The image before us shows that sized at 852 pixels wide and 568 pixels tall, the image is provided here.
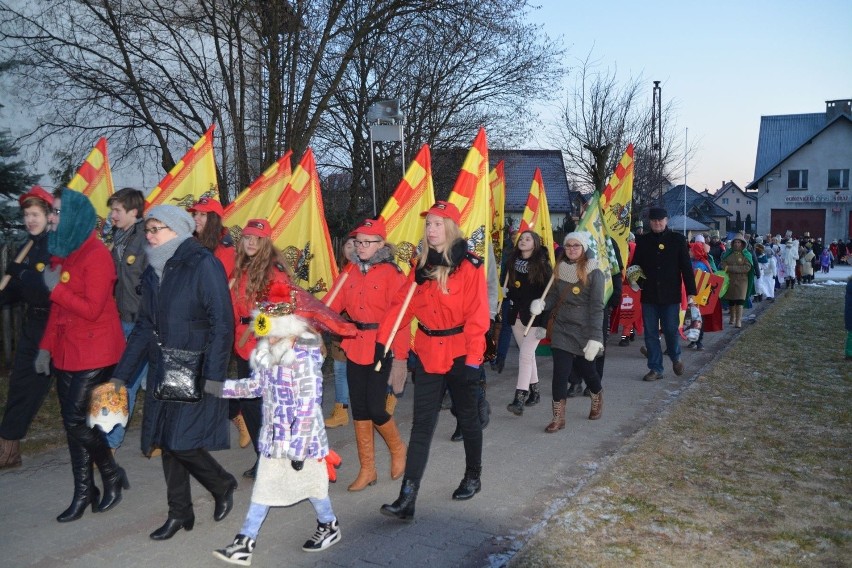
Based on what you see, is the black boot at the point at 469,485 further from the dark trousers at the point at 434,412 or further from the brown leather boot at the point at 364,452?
the brown leather boot at the point at 364,452

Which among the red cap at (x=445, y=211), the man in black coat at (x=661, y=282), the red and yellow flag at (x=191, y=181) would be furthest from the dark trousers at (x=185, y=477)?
the man in black coat at (x=661, y=282)

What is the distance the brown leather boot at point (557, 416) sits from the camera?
7.38 m

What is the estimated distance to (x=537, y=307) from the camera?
7.70 m

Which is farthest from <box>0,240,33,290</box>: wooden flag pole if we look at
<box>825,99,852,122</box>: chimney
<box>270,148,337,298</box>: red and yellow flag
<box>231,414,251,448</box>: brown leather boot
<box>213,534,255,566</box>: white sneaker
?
<box>825,99,852,122</box>: chimney

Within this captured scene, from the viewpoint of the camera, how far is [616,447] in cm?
682

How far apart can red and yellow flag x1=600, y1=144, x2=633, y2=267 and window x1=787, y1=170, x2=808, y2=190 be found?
2191 inches

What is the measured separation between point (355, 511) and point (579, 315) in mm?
2989

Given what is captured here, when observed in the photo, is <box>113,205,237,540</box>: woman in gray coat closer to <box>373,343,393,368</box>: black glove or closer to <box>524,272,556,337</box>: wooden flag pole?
<box>373,343,393,368</box>: black glove

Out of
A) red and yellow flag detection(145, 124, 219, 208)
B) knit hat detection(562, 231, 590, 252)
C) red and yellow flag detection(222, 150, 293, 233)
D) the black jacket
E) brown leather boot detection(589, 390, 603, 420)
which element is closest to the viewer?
knit hat detection(562, 231, 590, 252)

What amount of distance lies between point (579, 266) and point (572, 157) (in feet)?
92.3

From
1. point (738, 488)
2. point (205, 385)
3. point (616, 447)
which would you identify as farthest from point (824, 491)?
point (205, 385)

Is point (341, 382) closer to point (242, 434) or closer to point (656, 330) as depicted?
point (242, 434)

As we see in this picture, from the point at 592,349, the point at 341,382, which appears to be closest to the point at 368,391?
the point at 341,382

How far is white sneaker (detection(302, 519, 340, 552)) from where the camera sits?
180 inches
